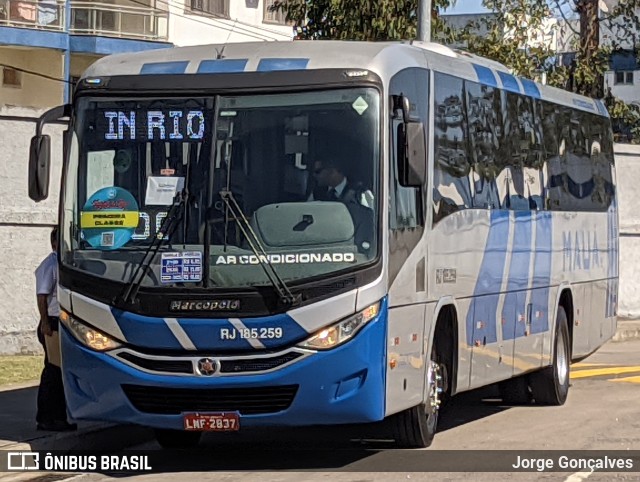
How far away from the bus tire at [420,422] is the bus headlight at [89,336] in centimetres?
239

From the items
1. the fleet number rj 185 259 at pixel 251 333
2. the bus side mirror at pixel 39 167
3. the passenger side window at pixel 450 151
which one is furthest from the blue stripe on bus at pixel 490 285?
the bus side mirror at pixel 39 167

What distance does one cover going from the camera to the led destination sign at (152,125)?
10.6m

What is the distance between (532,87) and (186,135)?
5.78 metres

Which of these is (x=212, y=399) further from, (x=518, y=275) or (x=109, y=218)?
(x=518, y=275)

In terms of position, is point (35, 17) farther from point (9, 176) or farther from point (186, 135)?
point (186, 135)

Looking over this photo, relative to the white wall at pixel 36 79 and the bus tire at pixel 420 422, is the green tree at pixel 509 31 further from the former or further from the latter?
the bus tire at pixel 420 422

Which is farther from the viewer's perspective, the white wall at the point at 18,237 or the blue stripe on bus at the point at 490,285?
the white wall at the point at 18,237

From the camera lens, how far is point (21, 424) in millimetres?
12438

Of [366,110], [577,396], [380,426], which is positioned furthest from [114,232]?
[577,396]

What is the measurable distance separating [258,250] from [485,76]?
167 inches

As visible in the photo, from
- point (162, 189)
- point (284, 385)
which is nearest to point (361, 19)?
point (162, 189)

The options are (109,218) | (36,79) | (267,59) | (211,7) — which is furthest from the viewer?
(211,7)

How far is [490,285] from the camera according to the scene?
523 inches

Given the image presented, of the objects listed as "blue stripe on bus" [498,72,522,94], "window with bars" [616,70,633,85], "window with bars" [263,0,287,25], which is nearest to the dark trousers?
"blue stripe on bus" [498,72,522,94]
